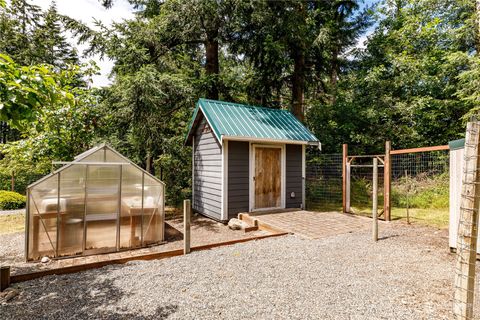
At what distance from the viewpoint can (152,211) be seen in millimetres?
5441

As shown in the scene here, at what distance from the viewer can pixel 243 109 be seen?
8586 millimetres

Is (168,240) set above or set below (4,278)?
below

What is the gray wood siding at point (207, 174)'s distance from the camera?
7.41m

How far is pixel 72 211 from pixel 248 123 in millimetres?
5141

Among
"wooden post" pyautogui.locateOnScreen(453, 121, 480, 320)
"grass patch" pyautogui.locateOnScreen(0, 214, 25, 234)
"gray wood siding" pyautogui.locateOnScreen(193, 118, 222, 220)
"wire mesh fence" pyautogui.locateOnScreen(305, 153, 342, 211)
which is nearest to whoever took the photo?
"wooden post" pyautogui.locateOnScreen(453, 121, 480, 320)

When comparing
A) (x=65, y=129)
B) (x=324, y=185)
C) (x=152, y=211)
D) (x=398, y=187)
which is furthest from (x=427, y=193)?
(x=65, y=129)

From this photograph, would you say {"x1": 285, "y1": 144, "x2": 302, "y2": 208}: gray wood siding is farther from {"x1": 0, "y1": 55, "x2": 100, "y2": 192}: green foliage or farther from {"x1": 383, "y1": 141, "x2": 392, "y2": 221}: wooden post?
{"x1": 0, "y1": 55, "x2": 100, "y2": 192}: green foliage

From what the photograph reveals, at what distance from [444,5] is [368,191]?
37.2ft

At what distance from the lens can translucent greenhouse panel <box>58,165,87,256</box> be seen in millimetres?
4566

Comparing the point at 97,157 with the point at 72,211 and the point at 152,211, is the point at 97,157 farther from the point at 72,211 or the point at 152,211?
the point at 152,211

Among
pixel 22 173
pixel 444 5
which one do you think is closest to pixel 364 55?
pixel 444 5

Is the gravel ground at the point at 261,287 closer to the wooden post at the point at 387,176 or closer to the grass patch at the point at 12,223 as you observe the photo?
the wooden post at the point at 387,176

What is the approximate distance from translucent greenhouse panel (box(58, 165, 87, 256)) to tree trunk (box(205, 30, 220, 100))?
675 cm

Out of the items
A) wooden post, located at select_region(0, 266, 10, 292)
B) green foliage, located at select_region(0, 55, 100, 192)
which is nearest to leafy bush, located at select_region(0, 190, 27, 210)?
green foliage, located at select_region(0, 55, 100, 192)
